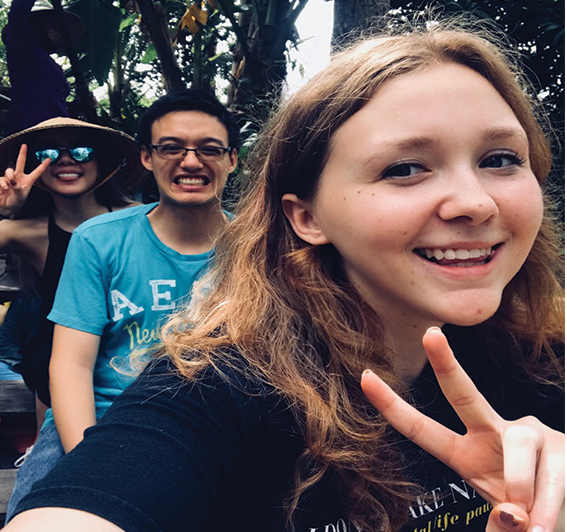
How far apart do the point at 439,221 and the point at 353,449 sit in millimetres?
487

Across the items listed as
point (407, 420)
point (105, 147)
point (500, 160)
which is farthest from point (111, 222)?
point (407, 420)

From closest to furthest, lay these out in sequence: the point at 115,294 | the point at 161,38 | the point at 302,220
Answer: the point at 302,220 < the point at 115,294 < the point at 161,38

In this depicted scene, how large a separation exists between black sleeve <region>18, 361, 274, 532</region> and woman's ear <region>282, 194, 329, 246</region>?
409mm

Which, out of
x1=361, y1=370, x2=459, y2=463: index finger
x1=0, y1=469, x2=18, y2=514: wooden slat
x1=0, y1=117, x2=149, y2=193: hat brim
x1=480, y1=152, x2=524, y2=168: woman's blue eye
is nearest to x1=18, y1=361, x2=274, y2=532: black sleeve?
x1=361, y1=370, x2=459, y2=463: index finger

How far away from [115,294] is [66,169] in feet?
2.84

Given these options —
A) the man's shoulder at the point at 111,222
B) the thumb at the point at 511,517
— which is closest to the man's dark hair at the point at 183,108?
the man's shoulder at the point at 111,222

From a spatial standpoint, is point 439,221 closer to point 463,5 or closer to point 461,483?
point 461,483

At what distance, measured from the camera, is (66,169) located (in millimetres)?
2555

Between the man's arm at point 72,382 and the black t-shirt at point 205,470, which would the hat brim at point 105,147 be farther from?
the black t-shirt at point 205,470

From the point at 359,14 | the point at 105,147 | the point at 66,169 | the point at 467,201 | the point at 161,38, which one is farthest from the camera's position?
the point at 161,38

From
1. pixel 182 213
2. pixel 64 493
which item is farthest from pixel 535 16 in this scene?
pixel 64 493

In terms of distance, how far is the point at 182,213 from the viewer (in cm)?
224

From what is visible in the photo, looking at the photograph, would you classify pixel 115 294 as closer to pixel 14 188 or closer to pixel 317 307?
pixel 14 188

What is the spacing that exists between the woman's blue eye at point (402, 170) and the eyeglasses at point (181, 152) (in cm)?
142
